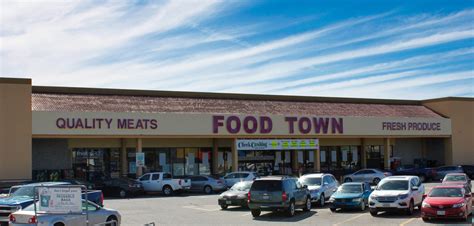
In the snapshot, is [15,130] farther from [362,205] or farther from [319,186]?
[362,205]

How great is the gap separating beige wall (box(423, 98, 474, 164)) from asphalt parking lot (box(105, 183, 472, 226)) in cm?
3582

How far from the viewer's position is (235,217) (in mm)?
23984

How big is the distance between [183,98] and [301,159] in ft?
41.4

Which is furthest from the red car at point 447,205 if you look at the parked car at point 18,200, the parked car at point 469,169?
the parked car at point 469,169

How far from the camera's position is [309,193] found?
86.6 feet

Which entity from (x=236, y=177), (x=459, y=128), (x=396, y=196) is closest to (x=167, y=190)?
(x=236, y=177)

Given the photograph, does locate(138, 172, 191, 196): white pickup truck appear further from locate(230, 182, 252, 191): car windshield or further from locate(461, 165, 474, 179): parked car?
locate(461, 165, 474, 179): parked car

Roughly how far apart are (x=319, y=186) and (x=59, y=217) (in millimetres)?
15344

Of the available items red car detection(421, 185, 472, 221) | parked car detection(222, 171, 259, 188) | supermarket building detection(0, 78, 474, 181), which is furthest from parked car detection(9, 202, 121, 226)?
parked car detection(222, 171, 259, 188)

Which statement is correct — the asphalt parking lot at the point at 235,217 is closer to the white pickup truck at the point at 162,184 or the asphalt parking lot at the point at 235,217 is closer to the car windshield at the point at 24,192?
the car windshield at the point at 24,192

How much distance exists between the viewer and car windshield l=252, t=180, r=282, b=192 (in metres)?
23.9

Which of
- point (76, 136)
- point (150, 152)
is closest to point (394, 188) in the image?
point (76, 136)

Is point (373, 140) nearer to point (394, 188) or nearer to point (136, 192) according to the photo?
point (136, 192)

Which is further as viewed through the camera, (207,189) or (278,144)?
(278,144)
